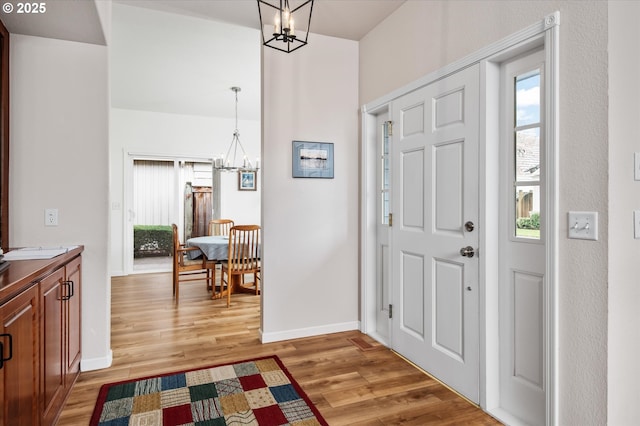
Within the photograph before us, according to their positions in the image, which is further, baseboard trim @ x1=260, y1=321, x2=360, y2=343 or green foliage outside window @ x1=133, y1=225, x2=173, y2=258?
green foliage outside window @ x1=133, y1=225, x2=173, y2=258

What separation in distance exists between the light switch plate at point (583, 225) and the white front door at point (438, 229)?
1.88 ft

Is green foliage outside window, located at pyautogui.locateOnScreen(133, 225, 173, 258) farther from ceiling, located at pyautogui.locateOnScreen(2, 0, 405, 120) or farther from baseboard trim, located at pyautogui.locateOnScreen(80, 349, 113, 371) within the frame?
baseboard trim, located at pyautogui.locateOnScreen(80, 349, 113, 371)

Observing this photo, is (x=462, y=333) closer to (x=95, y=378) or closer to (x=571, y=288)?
(x=571, y=288)

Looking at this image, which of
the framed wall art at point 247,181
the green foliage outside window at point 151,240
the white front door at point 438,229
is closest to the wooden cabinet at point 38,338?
the white front door at point 438,229

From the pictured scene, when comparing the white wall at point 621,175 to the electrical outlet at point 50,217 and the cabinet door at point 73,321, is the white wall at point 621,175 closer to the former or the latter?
the cabinet door at point 73,321

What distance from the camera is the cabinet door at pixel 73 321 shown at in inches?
86.4

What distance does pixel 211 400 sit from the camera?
2.19 meters

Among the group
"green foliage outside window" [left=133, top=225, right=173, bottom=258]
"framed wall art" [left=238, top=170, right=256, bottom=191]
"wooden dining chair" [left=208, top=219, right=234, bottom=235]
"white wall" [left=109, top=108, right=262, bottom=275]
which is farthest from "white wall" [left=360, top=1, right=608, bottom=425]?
"green foliage outside window" [left=133, top=225, right=173, bottom=258]

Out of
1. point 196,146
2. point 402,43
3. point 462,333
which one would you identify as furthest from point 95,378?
point 196,146

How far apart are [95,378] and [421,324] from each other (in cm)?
231

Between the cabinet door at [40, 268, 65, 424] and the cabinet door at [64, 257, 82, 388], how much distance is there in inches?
4.7

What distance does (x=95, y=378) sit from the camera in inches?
99.0

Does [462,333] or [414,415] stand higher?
[462,333]

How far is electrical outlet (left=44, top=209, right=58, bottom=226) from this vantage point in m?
2.52
